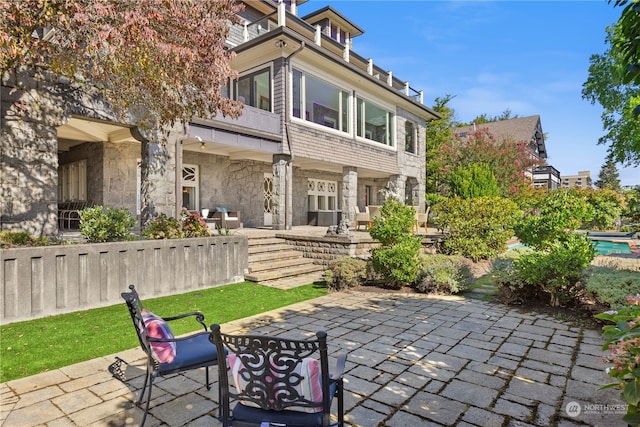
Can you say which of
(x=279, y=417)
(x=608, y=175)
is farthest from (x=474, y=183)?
(x=608, y=175)

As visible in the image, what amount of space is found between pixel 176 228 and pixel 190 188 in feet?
19.4

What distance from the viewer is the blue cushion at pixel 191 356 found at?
2.65 metres

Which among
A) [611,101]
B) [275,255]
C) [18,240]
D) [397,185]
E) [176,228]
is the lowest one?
[275,255]

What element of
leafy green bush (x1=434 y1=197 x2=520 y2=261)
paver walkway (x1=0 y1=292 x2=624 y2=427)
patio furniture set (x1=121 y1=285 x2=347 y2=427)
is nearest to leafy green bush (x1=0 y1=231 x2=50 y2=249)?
paver walkway (x1=0 y1=292 x2=624 y2=427)

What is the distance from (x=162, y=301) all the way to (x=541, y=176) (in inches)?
1731

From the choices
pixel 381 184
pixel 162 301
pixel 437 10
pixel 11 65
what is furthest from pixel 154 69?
pixel 381 184

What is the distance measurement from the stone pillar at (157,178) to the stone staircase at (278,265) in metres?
2.47

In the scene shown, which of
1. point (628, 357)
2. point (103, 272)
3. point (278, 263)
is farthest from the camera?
point (278, 263)

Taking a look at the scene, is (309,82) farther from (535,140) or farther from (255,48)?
(535,140)

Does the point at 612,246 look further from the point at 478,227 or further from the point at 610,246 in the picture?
the point at 478,227

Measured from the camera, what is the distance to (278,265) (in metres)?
9.34

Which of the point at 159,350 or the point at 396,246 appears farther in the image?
the point at 396,246

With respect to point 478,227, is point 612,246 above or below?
below

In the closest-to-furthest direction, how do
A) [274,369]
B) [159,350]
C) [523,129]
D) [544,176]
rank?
[274,369] < [159,350] < [523,129] < [544,176]
